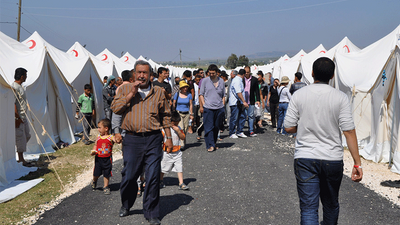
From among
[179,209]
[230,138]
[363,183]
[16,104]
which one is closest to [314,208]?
[179,209]

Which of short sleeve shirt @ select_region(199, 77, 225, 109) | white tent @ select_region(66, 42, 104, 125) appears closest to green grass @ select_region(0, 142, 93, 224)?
white tent @ select_region(66, 42, 104, 125)

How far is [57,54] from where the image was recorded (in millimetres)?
12195

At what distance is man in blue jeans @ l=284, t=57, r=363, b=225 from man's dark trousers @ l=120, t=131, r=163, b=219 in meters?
1.79

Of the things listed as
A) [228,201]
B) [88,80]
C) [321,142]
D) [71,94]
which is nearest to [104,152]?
[228,201]

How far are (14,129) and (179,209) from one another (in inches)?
165

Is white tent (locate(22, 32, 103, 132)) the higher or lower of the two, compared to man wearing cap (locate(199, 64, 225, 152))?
higher

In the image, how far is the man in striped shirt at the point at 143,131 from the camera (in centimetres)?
405

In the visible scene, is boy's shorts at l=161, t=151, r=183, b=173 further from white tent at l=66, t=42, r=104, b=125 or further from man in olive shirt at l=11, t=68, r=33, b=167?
white tent at l=66, t=42, r=104, b=125

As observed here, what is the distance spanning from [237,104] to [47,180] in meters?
5.58

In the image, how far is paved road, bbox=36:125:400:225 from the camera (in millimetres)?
4367

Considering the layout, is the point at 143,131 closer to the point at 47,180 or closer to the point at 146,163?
the point at 146,163

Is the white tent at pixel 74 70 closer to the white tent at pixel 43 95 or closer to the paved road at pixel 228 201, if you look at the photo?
the white tent at pixel 43 95

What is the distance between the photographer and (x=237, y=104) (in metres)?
9.91

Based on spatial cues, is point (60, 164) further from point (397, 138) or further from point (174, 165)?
point (397, 138)
